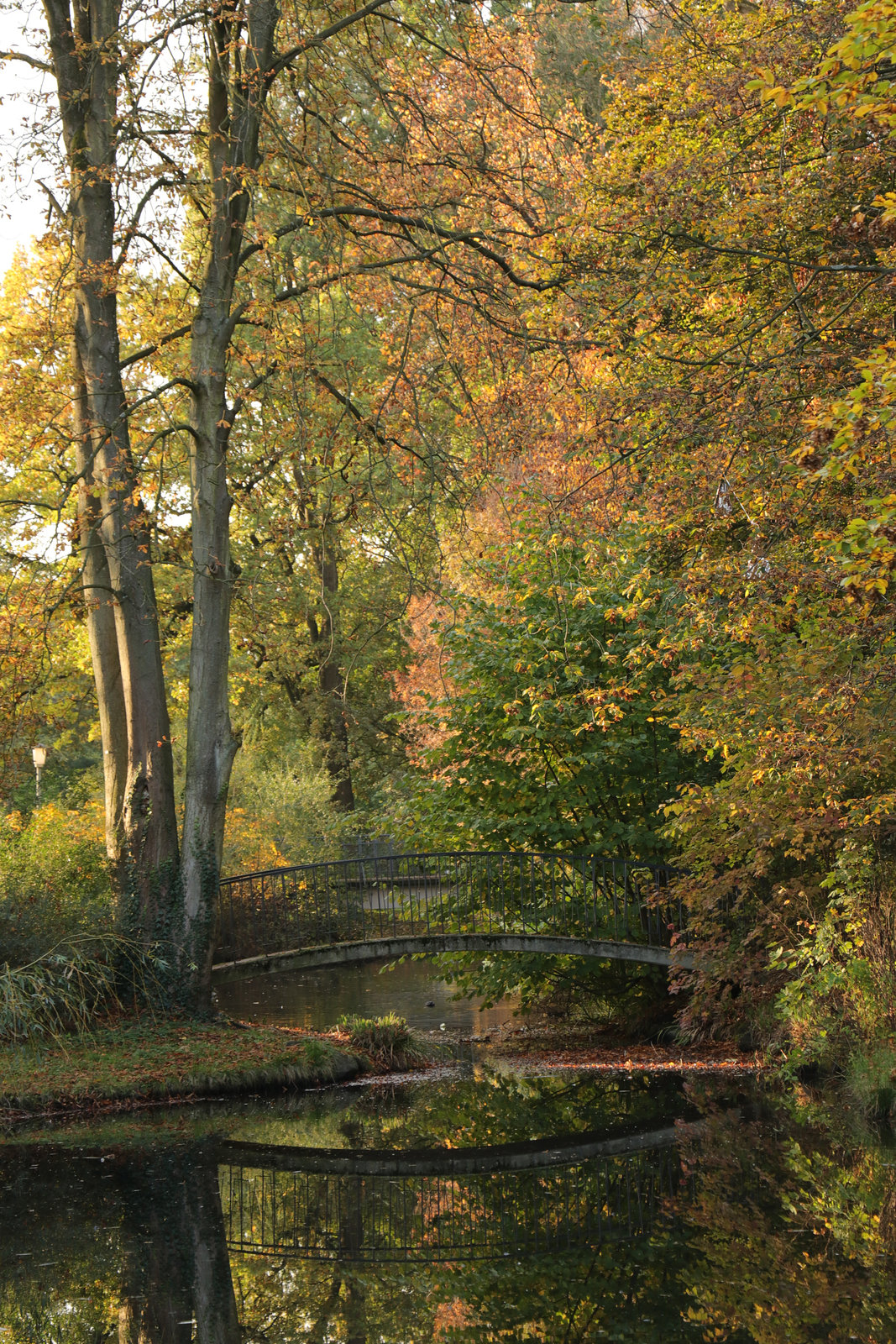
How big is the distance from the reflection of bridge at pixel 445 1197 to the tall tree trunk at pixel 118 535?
411 centimetres

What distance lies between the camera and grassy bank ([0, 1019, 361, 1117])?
999 centimetres

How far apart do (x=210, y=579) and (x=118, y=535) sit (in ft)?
3.42

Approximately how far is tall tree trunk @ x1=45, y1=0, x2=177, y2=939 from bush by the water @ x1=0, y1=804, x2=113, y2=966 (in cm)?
56

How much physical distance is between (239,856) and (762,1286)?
14.8m

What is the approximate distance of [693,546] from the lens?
1048 centimetres

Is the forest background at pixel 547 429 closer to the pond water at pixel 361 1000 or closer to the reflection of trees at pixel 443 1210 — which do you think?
the pond water at pixel 361 1000

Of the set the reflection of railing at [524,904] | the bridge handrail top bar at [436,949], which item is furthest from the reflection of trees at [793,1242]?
the reflection of railing at [524,904]

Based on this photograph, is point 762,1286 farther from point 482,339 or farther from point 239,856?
point 239,856

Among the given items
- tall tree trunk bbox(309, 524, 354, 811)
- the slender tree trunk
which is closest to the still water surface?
the slender tree trunk

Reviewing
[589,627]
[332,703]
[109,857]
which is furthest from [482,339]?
[332,703]

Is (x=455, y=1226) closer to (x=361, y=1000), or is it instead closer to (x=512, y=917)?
(x=512, y=917)

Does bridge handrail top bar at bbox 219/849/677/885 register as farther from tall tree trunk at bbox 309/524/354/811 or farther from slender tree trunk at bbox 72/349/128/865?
tall tree trunk at bbox 309/524/354/811

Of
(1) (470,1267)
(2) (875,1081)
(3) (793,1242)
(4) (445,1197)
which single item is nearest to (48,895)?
(4) (445,1197)

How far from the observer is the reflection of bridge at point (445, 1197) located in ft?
21.2
